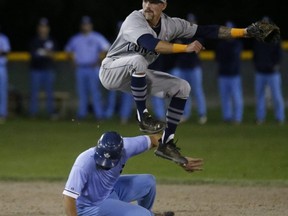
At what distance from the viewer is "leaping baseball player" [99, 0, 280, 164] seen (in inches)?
415

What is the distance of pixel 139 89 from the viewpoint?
425 inches

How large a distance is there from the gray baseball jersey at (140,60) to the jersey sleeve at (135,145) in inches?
31.2

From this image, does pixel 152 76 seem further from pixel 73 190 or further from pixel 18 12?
pixel 18 12

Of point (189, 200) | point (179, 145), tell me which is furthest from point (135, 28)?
point (179, 145)

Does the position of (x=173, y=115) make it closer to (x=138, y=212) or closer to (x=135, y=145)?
(x=135, y=145)

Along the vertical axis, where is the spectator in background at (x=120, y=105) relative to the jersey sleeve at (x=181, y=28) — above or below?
below

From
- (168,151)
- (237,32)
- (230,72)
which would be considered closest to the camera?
(237,32)

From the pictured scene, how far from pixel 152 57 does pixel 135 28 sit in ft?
2.05

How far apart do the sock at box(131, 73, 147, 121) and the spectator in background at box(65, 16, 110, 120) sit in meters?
11.1

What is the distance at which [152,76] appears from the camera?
445 inches

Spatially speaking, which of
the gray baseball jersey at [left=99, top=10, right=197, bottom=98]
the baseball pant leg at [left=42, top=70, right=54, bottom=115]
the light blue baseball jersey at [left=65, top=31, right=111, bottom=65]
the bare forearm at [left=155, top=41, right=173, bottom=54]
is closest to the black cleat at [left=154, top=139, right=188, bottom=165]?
the gray baseball jersey at [left=99, top=10, right=197, bottom=98]

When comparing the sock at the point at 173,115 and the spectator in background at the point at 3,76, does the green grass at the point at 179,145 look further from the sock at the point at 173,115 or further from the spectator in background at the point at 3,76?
the sock at the point at 173,115

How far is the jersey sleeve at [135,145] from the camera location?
415 inches

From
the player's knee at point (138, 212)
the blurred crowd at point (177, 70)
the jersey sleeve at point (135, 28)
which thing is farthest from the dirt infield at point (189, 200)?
the blurred crowd at point (177, 70)
